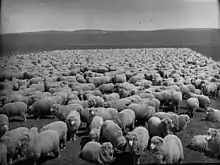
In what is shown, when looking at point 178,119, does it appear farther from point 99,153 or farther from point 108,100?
point 99,153

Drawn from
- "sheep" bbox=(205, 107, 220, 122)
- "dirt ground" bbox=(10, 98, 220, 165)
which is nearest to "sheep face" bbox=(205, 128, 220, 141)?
"dirt ground" bbox=(10, 98, 220, 165)

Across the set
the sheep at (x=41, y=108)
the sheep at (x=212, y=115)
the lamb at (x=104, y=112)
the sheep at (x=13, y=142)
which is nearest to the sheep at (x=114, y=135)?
the lamb at (x=104, y=112)

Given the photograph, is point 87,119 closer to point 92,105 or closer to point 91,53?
point 92,105

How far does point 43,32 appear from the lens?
3471 millimetres

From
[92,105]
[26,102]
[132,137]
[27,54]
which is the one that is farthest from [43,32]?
[132,137]

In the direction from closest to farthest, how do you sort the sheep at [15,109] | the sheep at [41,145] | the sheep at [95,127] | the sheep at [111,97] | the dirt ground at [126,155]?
1. the sheep at [41,145]
2. the dirt ground at [126,155]
3. the sheep at [95,127]
4. the sheep at [15,109]
5. the sheep at [111,97]

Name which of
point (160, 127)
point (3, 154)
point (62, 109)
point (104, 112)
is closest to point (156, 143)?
point (160, 127)

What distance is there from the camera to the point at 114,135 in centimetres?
309

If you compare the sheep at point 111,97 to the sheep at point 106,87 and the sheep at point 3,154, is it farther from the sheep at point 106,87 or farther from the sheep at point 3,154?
the sheep at point 3,154

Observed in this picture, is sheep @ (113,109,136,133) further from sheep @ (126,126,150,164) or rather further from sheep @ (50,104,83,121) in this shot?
sheep @ (50,104,83,121)

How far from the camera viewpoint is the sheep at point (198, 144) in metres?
3.17

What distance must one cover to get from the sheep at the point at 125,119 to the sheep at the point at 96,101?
0.31 meters

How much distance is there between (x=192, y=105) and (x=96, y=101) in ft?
4.29

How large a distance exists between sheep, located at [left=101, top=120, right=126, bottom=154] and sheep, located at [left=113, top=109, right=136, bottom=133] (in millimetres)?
109
